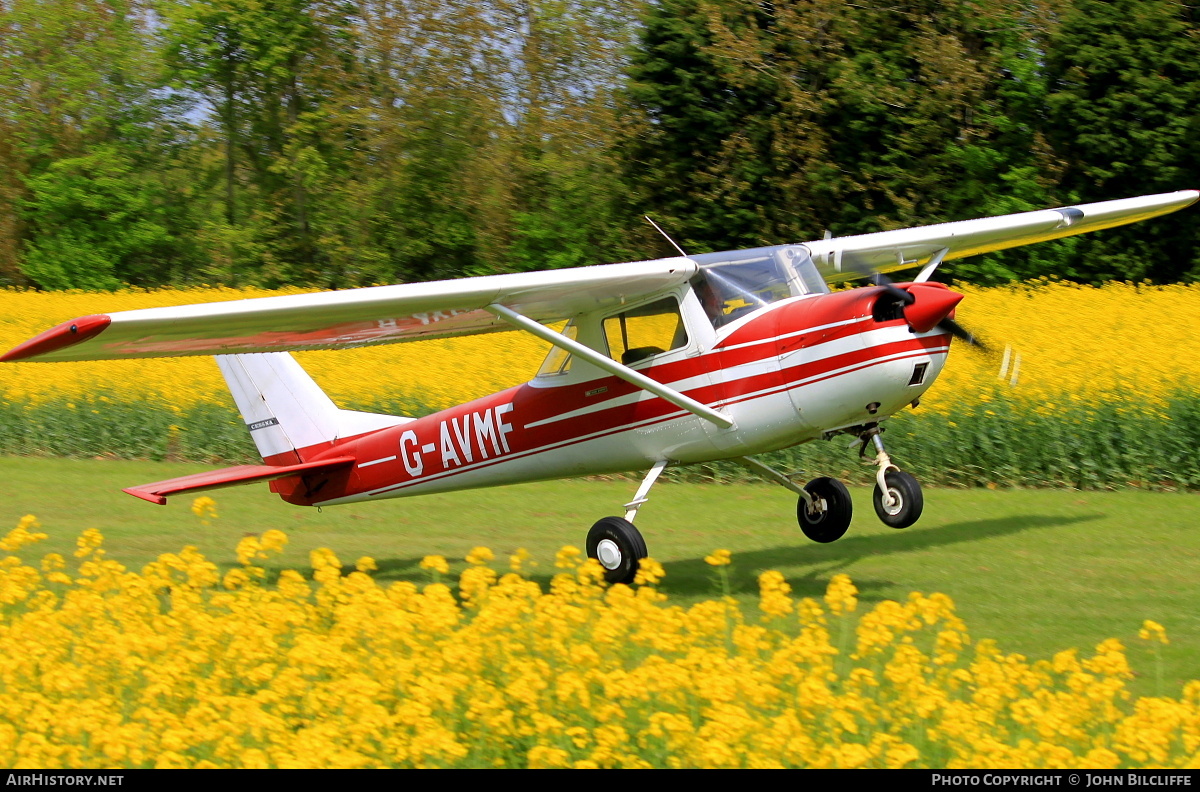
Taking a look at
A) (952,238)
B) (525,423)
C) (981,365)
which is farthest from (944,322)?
(981,365)

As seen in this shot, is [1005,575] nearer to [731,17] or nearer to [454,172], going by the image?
[731,17]

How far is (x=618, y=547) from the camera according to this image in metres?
9.27

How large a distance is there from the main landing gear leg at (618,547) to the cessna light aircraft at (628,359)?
1 cm

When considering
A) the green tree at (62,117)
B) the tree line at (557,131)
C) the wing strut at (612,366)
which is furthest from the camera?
the green tree at (62,117)

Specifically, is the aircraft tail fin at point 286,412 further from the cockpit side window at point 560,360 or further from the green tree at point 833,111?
the green tree at point 833,111

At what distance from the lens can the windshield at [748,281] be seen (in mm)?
9234

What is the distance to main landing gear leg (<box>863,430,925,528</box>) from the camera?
964 cm

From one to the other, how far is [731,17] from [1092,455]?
2216 centimetres

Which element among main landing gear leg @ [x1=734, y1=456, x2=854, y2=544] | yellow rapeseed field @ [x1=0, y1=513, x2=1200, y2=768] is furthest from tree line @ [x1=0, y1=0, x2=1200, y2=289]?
yellow rapeseed field @ [x1=0, y1=513, x2=1200, y2=768]

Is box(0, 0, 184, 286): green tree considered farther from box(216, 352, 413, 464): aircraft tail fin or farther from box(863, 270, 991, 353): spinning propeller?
box(863, 270, 991, 353): spinning propeller

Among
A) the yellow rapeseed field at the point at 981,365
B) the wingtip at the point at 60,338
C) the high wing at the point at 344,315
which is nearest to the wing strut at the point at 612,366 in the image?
the high wing at the point at 344,315

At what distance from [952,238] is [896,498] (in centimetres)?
325

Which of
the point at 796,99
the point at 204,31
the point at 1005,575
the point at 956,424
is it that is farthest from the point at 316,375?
the point at 204,31

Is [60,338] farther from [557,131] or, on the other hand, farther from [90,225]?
[90,225]
